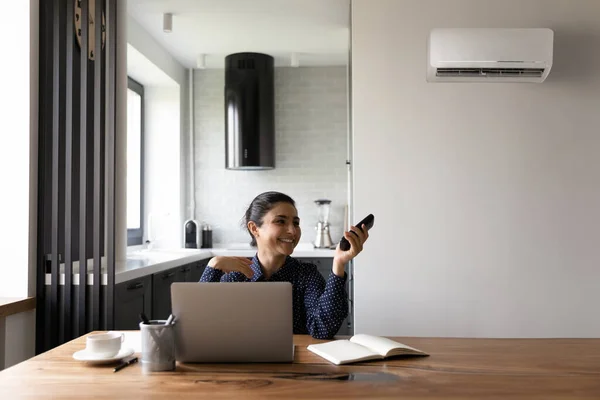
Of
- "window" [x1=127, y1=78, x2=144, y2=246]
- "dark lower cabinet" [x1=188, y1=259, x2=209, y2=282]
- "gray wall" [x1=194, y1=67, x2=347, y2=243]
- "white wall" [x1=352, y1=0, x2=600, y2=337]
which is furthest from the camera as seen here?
"gray wall" [x1=194, y1=67, x2=347, y2=243]

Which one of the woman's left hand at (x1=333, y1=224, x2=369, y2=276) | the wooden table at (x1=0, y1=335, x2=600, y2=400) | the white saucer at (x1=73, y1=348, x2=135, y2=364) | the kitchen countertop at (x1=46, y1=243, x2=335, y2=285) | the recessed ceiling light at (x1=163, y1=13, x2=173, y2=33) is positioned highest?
the recessed ceiling light at (x1=163, y1=13, x2=173, y2=33)

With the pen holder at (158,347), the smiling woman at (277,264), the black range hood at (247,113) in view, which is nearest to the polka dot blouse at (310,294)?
the smiling woman at (277,264)

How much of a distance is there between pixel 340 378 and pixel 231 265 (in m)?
0.85

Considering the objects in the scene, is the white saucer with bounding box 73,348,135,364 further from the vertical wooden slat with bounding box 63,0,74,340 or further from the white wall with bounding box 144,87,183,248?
the white wall with bounding box 144,87,183,248

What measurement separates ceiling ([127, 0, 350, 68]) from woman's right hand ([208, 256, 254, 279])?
2455 mm

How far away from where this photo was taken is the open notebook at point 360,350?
5.53ft

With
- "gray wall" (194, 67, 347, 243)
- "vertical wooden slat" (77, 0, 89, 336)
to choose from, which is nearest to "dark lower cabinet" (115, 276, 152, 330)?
"vertical wooden slat" (77, 0, 89, 336)

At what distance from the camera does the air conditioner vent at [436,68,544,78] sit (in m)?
3.09

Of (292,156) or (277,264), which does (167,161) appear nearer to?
(292,156)

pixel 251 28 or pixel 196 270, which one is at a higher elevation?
pixel 251 28

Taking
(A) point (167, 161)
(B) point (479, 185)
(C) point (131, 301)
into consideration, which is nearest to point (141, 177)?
(A) point (167, 161)

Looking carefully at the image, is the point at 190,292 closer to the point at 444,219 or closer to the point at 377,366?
the point at 377,366

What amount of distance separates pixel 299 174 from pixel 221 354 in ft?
13.6

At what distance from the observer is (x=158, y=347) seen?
1.60 metres
